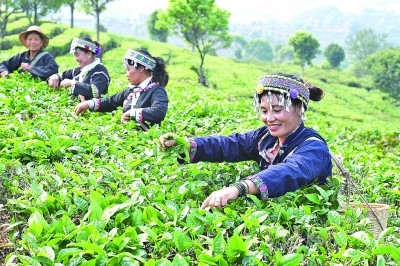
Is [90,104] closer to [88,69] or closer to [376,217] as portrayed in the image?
[88,69]

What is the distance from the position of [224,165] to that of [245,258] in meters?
1.77

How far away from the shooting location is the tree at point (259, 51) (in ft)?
463

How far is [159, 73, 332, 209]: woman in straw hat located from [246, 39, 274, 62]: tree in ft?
454

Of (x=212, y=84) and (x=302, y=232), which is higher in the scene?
(x=302, y=232)

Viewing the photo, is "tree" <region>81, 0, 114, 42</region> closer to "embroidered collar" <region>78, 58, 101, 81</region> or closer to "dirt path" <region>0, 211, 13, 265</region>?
"embroidered collar" <region>78, 58, 101, 81</region>

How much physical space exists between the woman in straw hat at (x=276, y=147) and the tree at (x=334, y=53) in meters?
80.2

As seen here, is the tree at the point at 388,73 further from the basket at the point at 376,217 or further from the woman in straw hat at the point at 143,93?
the basket at the point at 376,217

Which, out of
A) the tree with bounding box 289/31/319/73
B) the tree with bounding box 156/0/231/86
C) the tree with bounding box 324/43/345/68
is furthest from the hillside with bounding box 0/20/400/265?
the tree with bounding box 324/43/345/68

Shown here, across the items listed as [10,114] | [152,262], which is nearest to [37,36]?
[10,114]

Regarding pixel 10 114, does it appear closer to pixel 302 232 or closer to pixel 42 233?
pixel 42 233

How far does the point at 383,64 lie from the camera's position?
1998 inches

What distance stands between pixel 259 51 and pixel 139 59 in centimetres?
13889

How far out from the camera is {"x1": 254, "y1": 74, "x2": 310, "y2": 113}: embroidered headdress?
3322mm

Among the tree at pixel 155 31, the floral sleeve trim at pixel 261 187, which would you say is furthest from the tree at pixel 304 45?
the floral sleeve trim at pixel 261 187
